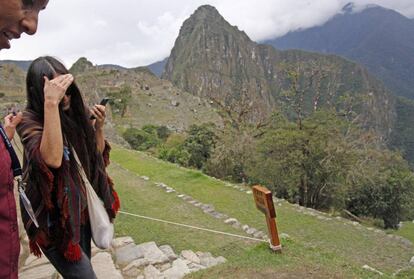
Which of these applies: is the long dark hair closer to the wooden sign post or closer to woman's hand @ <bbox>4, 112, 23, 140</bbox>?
woman's hand @ <bbox>4, 112, 23, 140</bbox>

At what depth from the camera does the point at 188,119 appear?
3681 cm

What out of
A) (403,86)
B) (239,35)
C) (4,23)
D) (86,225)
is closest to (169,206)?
(86,225)

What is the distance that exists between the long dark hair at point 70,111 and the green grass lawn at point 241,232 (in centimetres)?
202

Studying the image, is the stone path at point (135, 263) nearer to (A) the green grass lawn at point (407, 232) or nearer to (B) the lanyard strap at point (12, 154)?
(B) the lanyard strap at point (12, 154)

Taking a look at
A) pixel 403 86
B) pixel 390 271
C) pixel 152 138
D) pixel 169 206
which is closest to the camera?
pixel 390 271

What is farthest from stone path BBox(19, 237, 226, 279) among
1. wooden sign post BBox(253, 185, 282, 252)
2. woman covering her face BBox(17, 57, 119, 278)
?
woman covering her face BBox(17, 57, 119, 278)

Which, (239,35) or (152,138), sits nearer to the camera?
(152,138)

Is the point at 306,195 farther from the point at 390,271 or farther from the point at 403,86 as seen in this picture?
the point at 403,86

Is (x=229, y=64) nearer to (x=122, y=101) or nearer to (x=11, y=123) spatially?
(x=122, y=101)

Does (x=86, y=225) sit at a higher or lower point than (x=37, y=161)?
lower

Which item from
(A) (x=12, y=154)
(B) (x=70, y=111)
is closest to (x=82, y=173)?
(B) (x=70, y=111)

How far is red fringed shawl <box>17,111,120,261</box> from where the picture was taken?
Answer: 1755 mm

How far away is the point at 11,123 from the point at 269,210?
264cm

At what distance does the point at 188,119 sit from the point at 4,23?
36026mm
